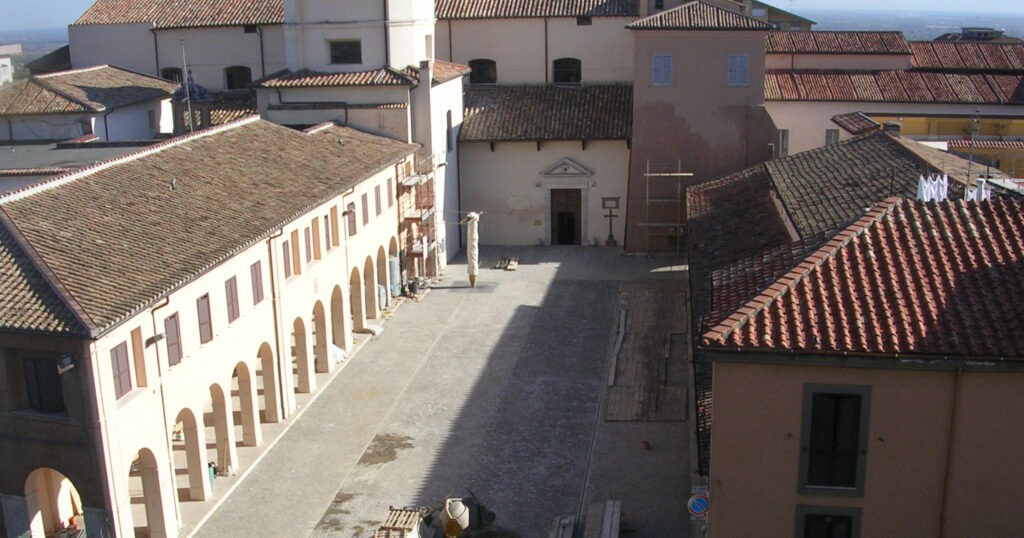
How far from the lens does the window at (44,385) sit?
62.2 ft

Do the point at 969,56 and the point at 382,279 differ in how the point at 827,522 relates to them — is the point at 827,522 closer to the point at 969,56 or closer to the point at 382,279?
the point at 382,279

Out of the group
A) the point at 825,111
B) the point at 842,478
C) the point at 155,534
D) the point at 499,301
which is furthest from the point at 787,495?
the point at 825,111

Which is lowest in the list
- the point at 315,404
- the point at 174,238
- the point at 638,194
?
the point at 315,404

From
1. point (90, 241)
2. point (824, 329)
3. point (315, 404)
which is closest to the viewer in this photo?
point (824, 329)

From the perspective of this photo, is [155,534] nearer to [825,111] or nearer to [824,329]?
[824,329]

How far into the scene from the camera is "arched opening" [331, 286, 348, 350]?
31.4 metres

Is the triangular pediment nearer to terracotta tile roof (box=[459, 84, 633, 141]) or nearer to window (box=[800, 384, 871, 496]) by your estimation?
terracotta tile roof (box=[459, 84, 633, 141])

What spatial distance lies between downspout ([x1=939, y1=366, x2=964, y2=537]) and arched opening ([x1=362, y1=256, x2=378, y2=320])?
2194 centimetres

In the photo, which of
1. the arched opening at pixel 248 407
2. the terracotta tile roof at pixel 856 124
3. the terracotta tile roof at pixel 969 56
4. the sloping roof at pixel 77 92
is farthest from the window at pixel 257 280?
the terracotta tile roof at pixel 969 56

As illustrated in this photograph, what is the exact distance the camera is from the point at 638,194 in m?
42.1

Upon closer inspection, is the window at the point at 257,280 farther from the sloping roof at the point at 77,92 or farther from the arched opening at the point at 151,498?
the sloping roof at the point at 77,92

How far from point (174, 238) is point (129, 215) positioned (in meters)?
1.33

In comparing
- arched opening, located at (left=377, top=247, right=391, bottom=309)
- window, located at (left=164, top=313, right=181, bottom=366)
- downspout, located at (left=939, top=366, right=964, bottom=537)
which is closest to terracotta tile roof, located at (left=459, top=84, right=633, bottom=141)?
arched opening, located at (left=377, top=247, right=391, bottom=309)

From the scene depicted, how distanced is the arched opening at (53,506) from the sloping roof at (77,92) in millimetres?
17884
